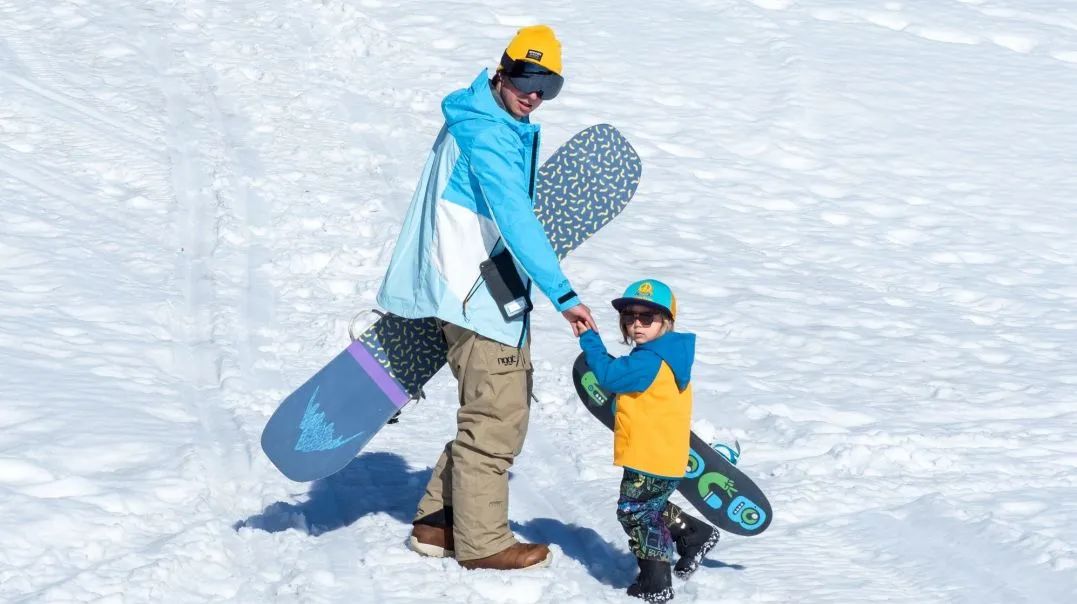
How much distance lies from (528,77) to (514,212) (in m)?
0.49

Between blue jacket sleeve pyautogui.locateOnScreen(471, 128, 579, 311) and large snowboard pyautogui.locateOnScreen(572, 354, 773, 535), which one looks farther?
large snowboard pyautogui.locateOnScreen(572, 354, 773, 535)

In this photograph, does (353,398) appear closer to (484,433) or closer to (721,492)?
(484,433)

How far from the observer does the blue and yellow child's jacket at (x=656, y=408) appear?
14.2 ft

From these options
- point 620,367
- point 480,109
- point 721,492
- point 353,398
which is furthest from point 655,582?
point 480,109

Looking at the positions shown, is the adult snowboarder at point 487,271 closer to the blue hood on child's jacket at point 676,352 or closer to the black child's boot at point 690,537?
the blue hood on child's jacket at point 676,352

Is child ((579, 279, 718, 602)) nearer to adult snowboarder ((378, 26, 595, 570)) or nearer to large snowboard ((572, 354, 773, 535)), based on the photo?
adult snowboarder ((378, 26, 595, 570))

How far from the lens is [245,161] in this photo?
9.86m

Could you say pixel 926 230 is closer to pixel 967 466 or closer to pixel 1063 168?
pixel 1063 168

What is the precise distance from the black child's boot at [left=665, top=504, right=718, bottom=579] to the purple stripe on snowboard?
1.15 m

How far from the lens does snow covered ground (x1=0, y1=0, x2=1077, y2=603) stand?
483cm

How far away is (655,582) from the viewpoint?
445 cm

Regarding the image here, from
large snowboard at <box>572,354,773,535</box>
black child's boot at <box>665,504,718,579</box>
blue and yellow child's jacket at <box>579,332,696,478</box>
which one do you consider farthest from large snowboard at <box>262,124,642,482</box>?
black child's boot at <box>665,504,718,579</box>

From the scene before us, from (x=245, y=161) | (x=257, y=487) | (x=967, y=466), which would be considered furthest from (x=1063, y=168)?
(x=257, y=487)

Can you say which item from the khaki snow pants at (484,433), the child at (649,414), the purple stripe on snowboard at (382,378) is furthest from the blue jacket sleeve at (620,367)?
the purple stripe on snowboard at (382,378)
